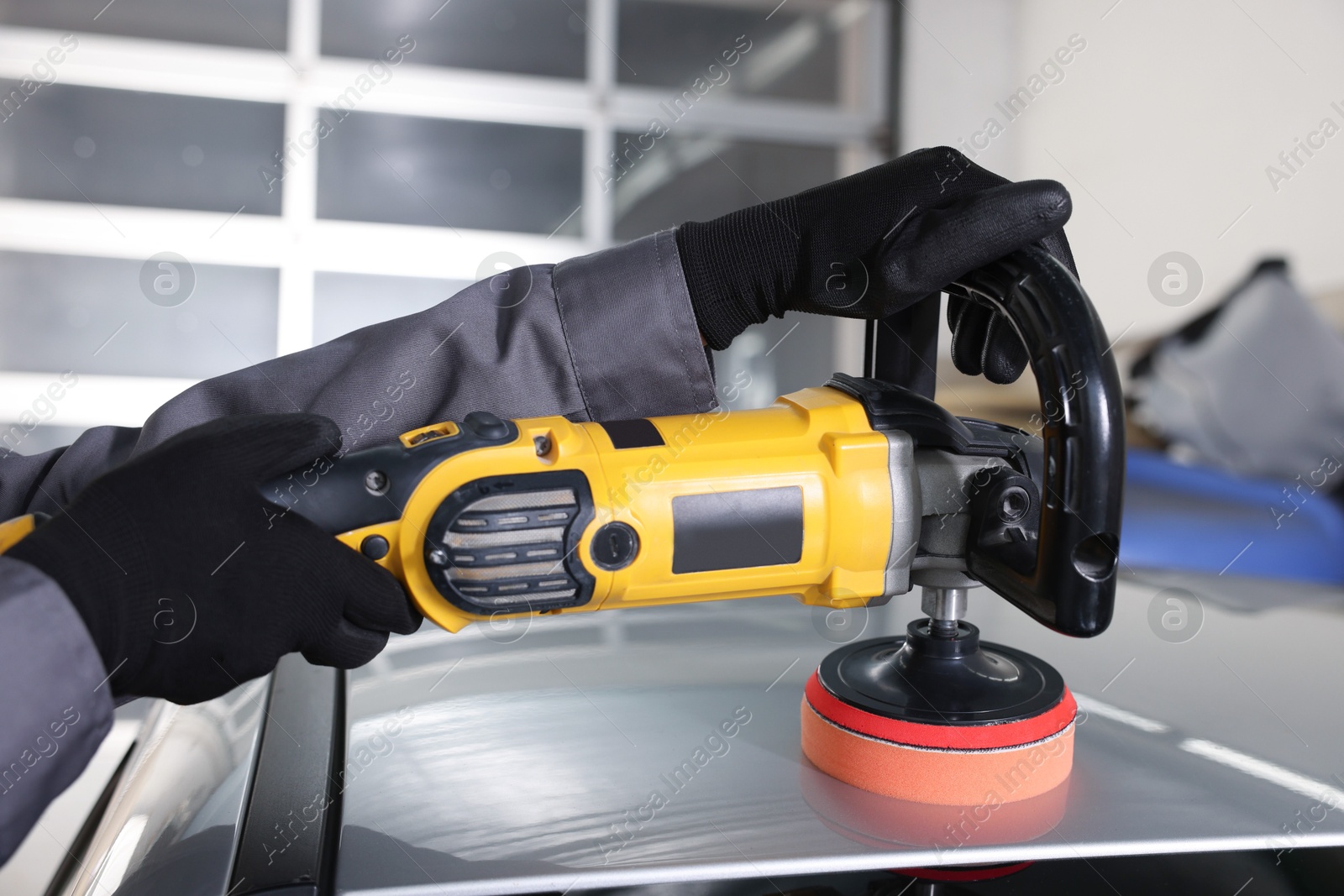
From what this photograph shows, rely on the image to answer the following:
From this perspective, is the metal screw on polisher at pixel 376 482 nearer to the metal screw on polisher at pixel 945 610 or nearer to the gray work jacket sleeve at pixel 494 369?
the gray work jacket sleeve at pixel 494 369

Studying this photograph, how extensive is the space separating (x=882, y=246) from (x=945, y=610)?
10.0 inches

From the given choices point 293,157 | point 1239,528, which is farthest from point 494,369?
point 293,157

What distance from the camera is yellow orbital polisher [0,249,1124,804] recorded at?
56cm

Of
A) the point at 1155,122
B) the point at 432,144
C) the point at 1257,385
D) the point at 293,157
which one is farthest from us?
the point at 432,144

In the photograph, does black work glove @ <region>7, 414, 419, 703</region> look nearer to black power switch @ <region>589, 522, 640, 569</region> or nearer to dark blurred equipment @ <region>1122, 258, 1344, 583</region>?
black power switch @ <region>589, 522, 640, 569</region>

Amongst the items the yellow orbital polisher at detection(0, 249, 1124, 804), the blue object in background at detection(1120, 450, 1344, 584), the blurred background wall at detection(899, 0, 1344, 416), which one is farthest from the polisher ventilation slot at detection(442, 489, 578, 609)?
the blurred background wall at detection(899, 0, 1344, 416)

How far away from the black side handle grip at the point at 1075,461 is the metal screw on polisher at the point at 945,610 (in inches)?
4.3

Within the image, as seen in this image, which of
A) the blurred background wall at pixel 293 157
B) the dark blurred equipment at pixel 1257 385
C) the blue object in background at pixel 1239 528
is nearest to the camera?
the blue object in background at pixel 1239 528

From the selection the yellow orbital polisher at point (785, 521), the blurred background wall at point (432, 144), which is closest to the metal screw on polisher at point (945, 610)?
the yellow orbital polisher at point (785, 521)

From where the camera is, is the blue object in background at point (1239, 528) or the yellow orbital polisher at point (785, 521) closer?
the yellow orbital polisher at point (785, 521)

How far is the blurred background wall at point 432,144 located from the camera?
337cm

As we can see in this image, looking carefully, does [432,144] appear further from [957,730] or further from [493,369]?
[957,730]

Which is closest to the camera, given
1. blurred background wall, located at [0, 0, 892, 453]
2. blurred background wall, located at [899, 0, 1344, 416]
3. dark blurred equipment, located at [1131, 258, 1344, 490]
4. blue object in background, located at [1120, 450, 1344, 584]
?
blue object in background, located at [1120, 450, 1344, 584]

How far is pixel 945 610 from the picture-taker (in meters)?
0.64
